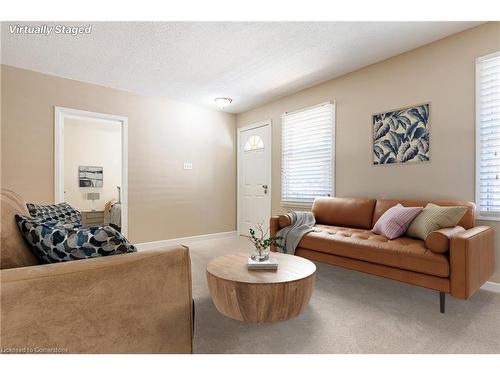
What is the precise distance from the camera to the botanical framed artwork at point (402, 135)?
288 centimetres

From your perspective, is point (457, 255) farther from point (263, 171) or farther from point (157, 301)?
point (263, 171)

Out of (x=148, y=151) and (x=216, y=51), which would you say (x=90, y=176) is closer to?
(x=148, y=151)

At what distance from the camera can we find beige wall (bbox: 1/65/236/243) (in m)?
3.32

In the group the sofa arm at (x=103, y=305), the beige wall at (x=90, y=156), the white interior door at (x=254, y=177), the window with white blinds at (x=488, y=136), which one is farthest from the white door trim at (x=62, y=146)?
the window with white blinds at (x=488, y=136)

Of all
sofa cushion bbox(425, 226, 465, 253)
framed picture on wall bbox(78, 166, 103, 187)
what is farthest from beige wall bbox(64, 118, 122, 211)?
sofa cushion bbox(425, 226, 465, 253)

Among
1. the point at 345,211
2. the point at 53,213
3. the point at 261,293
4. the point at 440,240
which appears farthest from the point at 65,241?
the point at 345,211

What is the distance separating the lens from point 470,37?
2.55 m

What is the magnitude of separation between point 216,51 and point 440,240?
2777mm

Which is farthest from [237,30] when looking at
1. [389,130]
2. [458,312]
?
[458,312]

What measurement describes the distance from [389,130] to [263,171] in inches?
89.8

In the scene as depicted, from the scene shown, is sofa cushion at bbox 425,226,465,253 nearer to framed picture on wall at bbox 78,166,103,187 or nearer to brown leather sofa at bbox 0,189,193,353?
brown leather sofa at bbox 0,189,193,353

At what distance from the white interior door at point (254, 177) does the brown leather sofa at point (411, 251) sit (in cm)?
171

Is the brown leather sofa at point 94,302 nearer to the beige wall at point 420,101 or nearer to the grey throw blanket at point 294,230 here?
the grey throw blanket at point 294,230

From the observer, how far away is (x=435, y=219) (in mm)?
2246
